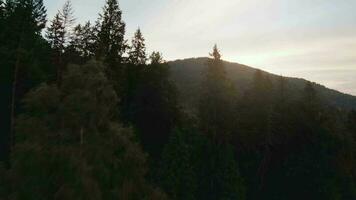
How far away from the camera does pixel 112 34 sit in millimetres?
49781

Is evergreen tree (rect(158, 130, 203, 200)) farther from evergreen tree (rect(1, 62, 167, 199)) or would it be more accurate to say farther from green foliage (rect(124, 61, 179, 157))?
evergreen tree (rect(1, 62, 167, 199))

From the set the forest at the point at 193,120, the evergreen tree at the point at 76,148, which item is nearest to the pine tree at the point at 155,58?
the forest at the point at 193,120

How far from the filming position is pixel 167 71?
53344 millimetres

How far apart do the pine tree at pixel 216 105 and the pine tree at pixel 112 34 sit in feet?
36.3

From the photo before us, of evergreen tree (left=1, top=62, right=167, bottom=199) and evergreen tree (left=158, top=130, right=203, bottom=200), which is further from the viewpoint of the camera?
evergreen tree (left=158, top=130, right=203, bottom=200)

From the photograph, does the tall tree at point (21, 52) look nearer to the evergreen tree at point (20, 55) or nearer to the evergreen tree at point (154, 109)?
the evergreen tree at point (20, 55)

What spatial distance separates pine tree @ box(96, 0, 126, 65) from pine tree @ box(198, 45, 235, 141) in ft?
36.3

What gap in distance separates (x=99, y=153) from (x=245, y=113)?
120 feet

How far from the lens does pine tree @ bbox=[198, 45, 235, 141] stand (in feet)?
174

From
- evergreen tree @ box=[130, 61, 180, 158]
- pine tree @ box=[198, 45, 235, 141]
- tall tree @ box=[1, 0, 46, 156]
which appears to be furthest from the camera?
pine tree @ box=[198, 45, 235, 141]

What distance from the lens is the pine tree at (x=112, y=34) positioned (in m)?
48.8

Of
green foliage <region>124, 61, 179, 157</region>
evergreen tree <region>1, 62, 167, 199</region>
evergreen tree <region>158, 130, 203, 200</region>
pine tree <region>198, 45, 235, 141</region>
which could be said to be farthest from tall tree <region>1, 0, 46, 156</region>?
pine tree <region>198, 45, 235, 141</region>

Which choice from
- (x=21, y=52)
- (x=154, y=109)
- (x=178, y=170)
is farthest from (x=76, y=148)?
(x=154, y=109)

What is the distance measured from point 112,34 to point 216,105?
14616 millimetres
